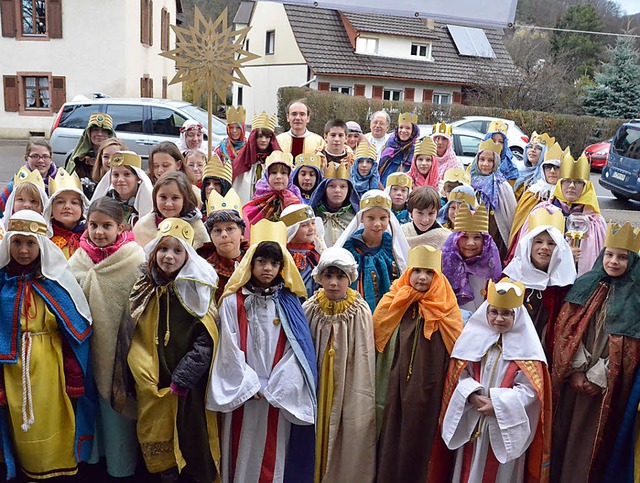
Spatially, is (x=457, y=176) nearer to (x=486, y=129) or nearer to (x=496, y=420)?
(x=496, y=420)

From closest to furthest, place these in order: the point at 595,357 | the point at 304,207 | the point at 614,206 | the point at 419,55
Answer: the point at 595,357, the point at 304,207, the point at 614,206, the point at 419,55

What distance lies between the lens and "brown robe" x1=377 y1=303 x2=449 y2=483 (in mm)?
3703

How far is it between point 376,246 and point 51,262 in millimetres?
2230

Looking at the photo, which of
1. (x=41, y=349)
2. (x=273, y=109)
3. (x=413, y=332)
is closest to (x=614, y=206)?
(x=413, y=332)

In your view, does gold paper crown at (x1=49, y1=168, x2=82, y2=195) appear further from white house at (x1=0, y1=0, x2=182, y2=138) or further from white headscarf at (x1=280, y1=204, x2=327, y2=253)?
white house at (x1=0, y1=0, x2=182, y2=138)

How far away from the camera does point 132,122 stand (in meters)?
13.3

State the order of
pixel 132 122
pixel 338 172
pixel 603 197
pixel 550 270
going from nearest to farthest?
pixel 550 270, pixel 338 172, pixel 132 122, pixel 603 197

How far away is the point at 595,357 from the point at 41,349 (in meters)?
3.33

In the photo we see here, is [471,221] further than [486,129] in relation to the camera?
No

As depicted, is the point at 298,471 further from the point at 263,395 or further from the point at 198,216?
the point at 198,216

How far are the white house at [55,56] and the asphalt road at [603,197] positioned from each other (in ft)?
7.83

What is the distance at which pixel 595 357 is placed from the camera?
3705 millimetres

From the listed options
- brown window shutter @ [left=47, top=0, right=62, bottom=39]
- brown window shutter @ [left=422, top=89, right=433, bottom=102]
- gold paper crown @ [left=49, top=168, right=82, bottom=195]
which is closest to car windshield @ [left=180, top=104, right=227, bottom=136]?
gold paper crown @ [left=49, top=168, right=82, bottom=195]

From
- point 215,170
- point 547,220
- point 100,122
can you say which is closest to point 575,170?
point 547,220
